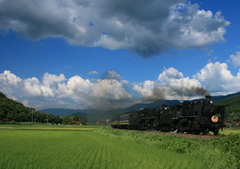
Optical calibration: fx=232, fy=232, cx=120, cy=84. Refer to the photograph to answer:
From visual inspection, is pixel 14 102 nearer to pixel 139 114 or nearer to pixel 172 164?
pixel 139 114

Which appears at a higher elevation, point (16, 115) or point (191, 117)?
point (191, 117)

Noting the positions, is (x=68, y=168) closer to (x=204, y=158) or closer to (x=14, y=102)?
(x=204, y=158)

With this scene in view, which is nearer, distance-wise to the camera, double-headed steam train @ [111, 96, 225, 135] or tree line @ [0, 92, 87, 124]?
double-headed steam train @ [111, 96, 225, 135]

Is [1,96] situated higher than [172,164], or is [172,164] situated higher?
[1,96]

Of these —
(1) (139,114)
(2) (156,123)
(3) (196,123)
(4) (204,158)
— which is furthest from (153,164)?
(1) (139,114)

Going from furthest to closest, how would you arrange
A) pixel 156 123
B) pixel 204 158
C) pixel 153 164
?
1. pixel 156 123
2. pixel 204 158
3. pixel 153 164

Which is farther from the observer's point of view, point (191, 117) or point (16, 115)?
point (16, 115)

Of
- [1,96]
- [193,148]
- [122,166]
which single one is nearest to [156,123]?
[193,148]

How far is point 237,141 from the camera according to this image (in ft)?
41.5

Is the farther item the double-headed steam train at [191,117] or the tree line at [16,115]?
the tree line at [16,115]

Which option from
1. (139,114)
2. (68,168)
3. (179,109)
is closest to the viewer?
(68,168)

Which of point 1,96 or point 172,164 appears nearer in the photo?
point 172,164

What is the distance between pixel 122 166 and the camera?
991 cm

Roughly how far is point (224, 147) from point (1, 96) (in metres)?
186
